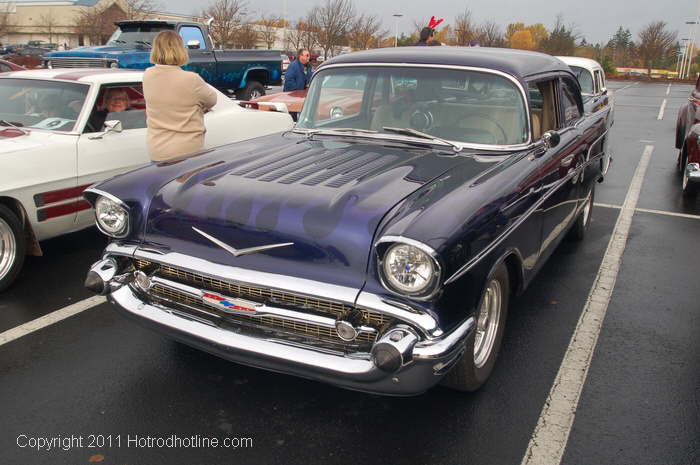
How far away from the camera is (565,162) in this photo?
161 inches

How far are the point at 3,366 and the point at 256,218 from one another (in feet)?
5.85

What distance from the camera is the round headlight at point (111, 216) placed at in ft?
10.2

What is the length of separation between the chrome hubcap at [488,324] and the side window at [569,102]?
6.25 feet

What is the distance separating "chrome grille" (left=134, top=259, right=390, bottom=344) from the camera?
101 inches

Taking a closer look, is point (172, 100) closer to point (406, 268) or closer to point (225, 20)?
point (406, 268)

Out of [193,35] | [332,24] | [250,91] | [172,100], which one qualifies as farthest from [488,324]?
[332,24]

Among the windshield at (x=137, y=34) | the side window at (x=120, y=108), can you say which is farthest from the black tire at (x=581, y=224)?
the windshield at (x=137, y=34)

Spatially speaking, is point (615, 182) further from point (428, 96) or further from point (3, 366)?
point (3, 366)

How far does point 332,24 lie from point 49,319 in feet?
104

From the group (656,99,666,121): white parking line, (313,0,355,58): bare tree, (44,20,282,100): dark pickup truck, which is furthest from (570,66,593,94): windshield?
(313,0,355,58): bare tree

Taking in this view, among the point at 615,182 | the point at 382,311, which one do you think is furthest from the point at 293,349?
the point at 615,182

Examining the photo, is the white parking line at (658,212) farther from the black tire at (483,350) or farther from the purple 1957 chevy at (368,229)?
the black tire at (483,350)

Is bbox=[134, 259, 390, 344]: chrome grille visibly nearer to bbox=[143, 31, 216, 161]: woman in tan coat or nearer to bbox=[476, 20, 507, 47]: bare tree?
bbox=[143, 31, 216, 161]: woman in tan coat

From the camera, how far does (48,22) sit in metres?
65.2
